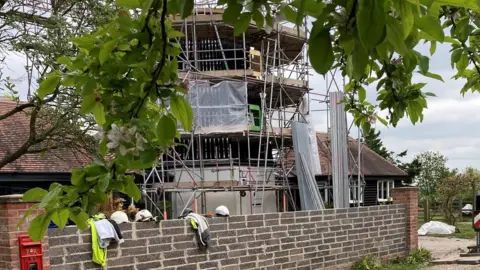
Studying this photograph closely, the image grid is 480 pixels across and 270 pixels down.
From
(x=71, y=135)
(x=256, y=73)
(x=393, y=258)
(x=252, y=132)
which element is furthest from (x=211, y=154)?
(x=71, y=135)

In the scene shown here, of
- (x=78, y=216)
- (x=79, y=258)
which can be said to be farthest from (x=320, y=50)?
(x=79, y=258)

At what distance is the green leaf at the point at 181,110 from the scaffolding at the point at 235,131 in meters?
16.3

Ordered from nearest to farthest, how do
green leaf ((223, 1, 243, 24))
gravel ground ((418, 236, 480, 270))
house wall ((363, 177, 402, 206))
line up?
green leaf ((223, 1, 243, 24)) → gravel ground ((418, 236, 480, 270)) → house wall ((363, 177, 402, 206))

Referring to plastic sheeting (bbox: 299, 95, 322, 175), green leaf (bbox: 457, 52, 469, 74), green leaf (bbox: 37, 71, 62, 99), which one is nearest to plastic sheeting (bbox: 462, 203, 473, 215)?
plastic sheeting (bbox: 299, 95, 322, 175)

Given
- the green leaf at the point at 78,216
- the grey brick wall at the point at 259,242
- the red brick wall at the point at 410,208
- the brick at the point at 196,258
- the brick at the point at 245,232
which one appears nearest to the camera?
the green leaf at the point at 78,216

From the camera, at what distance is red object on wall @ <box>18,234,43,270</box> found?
574 centimetres

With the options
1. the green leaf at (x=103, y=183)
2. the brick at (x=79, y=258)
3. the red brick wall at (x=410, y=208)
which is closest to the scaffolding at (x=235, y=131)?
the red brick wall at (x=410, y=208)

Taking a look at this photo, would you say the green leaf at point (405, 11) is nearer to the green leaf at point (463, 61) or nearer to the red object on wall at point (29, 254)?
the green leaf at point (463, 61)

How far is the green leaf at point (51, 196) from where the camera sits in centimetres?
168

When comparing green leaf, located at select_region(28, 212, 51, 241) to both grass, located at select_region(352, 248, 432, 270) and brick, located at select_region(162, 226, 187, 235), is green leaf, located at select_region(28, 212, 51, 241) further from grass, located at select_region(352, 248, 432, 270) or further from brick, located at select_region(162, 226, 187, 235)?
grass, located at select_region(352, 248, 432, 270)

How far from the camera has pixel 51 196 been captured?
1701 mm

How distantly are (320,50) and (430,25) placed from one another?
30cm

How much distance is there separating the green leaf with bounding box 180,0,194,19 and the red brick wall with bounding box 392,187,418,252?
43.8ft

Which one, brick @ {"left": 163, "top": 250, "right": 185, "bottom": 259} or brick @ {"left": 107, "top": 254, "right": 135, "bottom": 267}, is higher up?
brick @ {"left": 107, "top": 254, "right": 135, "bottom": 267}
